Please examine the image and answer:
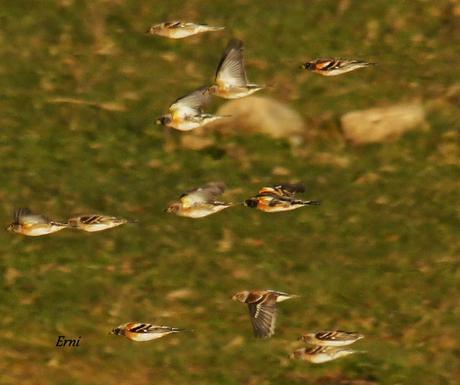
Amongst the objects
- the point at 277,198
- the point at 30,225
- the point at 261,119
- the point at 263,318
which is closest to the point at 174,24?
the point at 261,119

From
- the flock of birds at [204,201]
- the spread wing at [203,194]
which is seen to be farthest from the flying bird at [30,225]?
the spread wing at [203,194]

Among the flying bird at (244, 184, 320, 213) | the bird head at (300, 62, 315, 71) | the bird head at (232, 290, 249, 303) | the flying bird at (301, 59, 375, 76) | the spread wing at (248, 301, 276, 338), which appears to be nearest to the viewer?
the spread wing at (248, 301, 276, 338)

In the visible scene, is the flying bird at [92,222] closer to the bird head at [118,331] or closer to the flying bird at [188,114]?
the flying bird at [188,114]

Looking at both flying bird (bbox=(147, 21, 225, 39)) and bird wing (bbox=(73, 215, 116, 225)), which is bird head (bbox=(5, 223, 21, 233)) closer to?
bird wing (bbox=(73, 215, 116, 225))

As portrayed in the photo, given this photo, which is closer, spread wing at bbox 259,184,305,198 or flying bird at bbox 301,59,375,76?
spread wing at bbox 259,184,305,198

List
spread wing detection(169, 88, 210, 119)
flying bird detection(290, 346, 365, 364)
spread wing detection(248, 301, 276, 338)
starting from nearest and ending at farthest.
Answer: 1. spread wing detection(248, 301, 276, 338)
2. flying bird detection(290, 346, 365, 364)
3. spread wing detection(169, 88, 210, 119)

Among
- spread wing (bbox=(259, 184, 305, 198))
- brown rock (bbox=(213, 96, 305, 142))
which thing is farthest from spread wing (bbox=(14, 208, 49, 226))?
brown rock (bbox=(213, 96, 305, 142))

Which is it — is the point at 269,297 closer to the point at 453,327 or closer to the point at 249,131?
the point at 453,327
